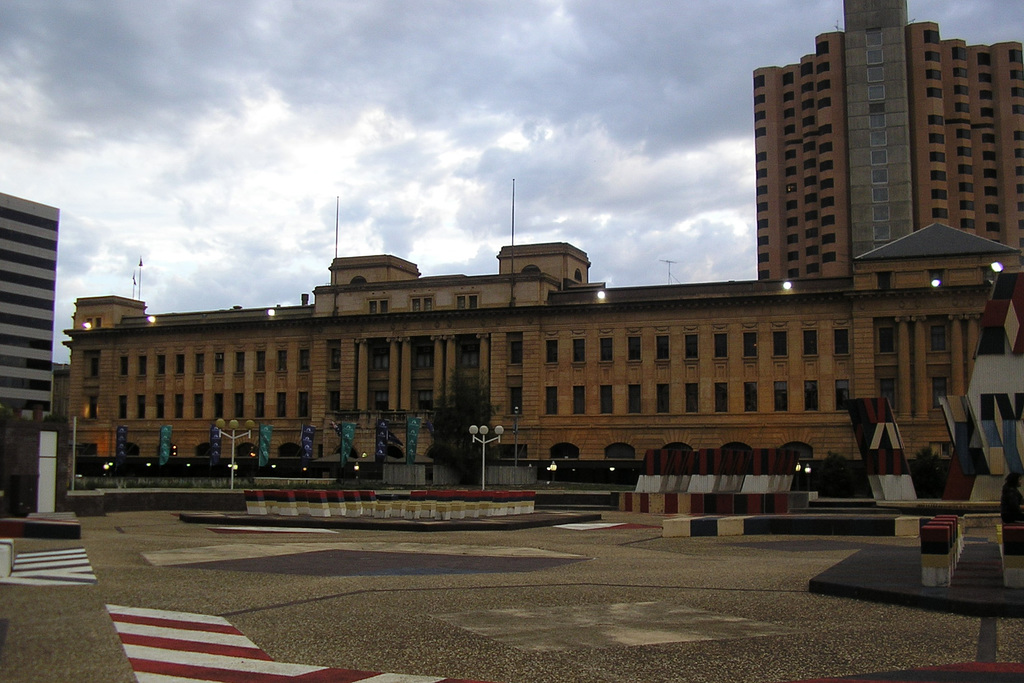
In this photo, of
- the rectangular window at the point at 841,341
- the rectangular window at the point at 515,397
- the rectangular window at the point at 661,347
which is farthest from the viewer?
the rectangular window at the point at 515,397

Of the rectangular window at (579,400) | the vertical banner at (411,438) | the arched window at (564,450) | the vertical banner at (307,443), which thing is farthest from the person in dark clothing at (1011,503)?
the rectangular window at (579,400)

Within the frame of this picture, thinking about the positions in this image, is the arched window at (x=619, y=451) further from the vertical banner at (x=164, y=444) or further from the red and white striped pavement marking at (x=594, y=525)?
the red and white striped pavement marking at (x=594, y=525)

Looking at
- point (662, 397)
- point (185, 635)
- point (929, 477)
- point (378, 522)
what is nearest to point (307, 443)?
point (662, 397)

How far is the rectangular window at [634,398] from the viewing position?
8600cm

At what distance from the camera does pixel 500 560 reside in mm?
21188

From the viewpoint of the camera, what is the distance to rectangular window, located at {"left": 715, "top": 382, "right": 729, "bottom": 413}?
273 feet

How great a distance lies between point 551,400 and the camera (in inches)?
3482

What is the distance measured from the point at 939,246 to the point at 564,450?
109 ft

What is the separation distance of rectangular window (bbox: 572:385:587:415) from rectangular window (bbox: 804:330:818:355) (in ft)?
60.4

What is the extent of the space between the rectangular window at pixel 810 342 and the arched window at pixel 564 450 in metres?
20.1

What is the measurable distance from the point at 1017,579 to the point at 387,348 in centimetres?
8271

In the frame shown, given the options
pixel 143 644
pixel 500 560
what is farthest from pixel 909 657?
pixel 500 560

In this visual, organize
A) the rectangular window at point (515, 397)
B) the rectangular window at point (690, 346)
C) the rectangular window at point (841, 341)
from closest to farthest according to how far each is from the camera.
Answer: the rectangular window at point (841, 341) → the rectangular window at point (690, 346) → the rectangular window at point (515, 397)

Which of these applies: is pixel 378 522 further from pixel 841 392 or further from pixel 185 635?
pixel 841 392
